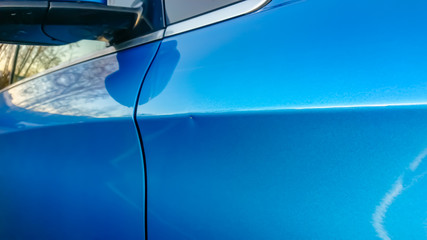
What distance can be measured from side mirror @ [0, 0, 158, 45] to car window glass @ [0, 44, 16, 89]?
90 centimetres

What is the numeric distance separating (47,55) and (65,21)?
587 mm

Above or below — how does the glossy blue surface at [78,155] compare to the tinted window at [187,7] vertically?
below

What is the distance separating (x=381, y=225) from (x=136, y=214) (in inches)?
21.5

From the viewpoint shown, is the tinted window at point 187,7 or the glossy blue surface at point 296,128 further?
the tinted window at point 187,7

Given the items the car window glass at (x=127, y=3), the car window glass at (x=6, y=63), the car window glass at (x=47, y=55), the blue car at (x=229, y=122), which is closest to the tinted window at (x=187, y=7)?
the blue car at (x=229, y=122)

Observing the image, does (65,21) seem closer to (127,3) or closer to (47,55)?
(127,3)

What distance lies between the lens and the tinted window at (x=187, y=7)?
3.02 feet

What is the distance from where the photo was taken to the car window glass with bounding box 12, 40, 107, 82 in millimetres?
1328

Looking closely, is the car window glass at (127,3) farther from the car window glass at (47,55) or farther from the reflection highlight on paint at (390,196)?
the reflection highlight on paint at (390,196)

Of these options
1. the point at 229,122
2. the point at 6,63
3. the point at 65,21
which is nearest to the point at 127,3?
the point at 65,21

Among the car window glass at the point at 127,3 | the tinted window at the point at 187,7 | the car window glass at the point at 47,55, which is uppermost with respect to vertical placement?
the tinted window at the point at 187,7

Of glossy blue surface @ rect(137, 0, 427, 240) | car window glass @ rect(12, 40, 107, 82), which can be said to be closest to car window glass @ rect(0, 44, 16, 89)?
car window glass @ rect(12, 40, 107, 82)

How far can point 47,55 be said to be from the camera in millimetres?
1510

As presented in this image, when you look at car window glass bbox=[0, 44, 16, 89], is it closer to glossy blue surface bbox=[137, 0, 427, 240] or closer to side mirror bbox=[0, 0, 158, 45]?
side mirror bbox=[0, 0, 158, 45]
